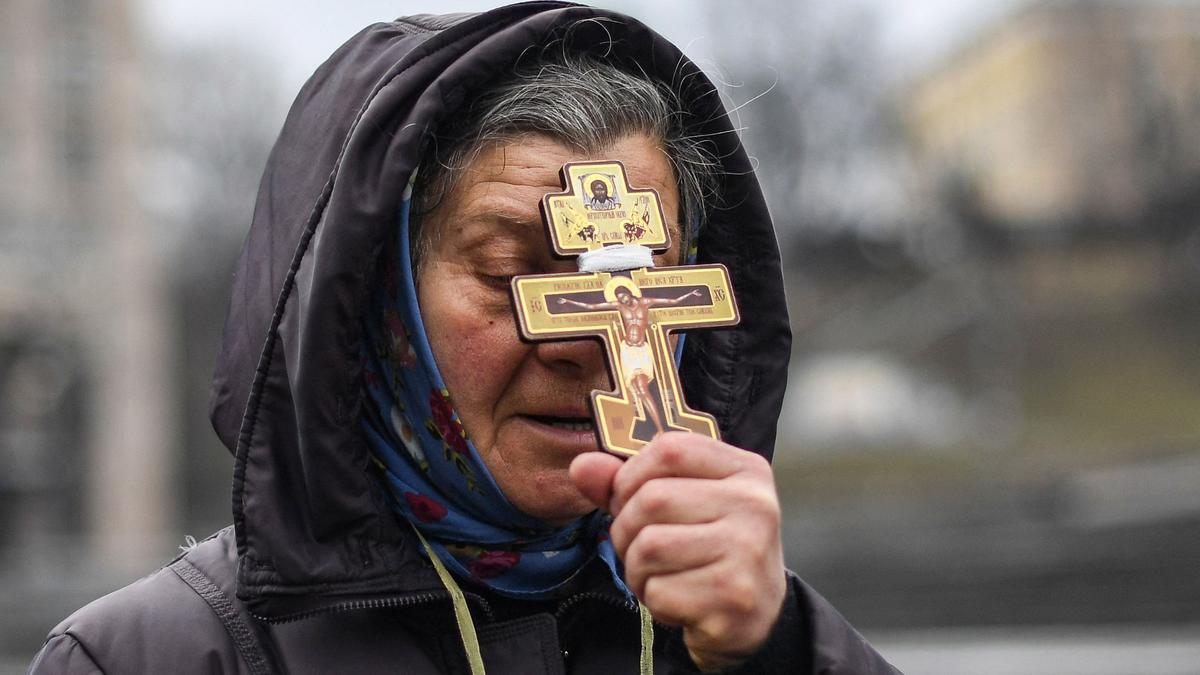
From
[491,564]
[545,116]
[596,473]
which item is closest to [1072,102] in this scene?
[545,116]

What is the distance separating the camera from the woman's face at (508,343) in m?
1.91

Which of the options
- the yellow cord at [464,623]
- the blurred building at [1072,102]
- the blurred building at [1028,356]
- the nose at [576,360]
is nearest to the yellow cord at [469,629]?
the yellow cord at [464,623]

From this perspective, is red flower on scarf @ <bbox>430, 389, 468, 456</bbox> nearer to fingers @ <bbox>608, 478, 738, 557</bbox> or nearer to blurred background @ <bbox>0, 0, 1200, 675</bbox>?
fingers @ <bbox>608, 478, 738, 557</bbox>

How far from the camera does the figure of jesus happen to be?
1604mm

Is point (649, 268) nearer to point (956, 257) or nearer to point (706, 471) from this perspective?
point (706, 471)

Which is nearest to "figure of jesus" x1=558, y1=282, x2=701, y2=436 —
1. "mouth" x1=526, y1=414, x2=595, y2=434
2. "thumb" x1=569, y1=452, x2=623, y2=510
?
"thumb" x1=569, y1=452, x2=623, y2=510

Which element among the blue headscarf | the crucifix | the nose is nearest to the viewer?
the crucifix

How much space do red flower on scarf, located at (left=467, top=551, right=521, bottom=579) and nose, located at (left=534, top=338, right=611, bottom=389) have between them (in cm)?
29

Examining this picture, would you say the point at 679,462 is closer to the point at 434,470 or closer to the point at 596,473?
the point at 596,473

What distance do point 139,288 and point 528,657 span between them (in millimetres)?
27839

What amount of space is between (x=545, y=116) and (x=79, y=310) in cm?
2781

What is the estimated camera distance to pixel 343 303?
193 centimetres

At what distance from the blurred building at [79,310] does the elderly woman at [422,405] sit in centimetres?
2596

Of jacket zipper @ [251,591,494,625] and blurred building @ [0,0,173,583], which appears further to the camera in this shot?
blurred building @ [0,0,173,583]
